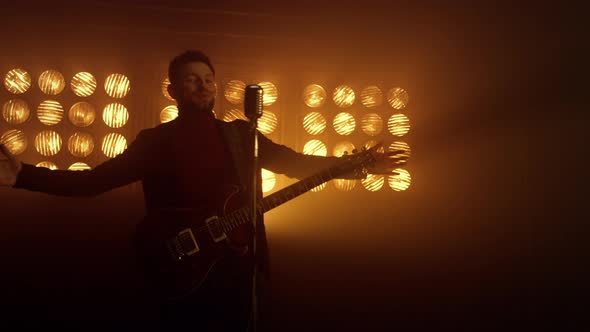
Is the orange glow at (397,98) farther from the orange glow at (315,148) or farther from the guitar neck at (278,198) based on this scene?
the guitar neck at (278,198)

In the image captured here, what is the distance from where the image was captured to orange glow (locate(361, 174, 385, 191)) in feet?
8.82

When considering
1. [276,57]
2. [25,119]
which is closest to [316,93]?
[276,57]

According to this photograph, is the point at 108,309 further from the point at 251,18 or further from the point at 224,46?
the point at 251,18

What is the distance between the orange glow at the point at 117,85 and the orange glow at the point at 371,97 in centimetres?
137

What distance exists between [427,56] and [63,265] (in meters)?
2.52

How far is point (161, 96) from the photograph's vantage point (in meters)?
2.51

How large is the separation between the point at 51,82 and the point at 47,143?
13.0 inches

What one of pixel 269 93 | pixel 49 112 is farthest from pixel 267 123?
pixel 49 112

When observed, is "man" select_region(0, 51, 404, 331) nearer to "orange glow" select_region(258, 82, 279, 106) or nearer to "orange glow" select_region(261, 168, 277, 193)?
"orange glow" select_region(261, 168, 277, 193)

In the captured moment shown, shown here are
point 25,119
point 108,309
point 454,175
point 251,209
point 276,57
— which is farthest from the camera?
point 454,175

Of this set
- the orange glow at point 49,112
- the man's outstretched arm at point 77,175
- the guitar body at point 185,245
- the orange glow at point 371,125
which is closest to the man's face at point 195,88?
the man's outstretched arm at point 77,175

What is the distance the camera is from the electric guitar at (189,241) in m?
1.72

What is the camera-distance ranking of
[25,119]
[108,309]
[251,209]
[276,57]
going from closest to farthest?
[251,209]
[25,119]
[108,309]
[276,57]

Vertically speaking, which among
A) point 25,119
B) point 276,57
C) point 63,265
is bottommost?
point 63,265
